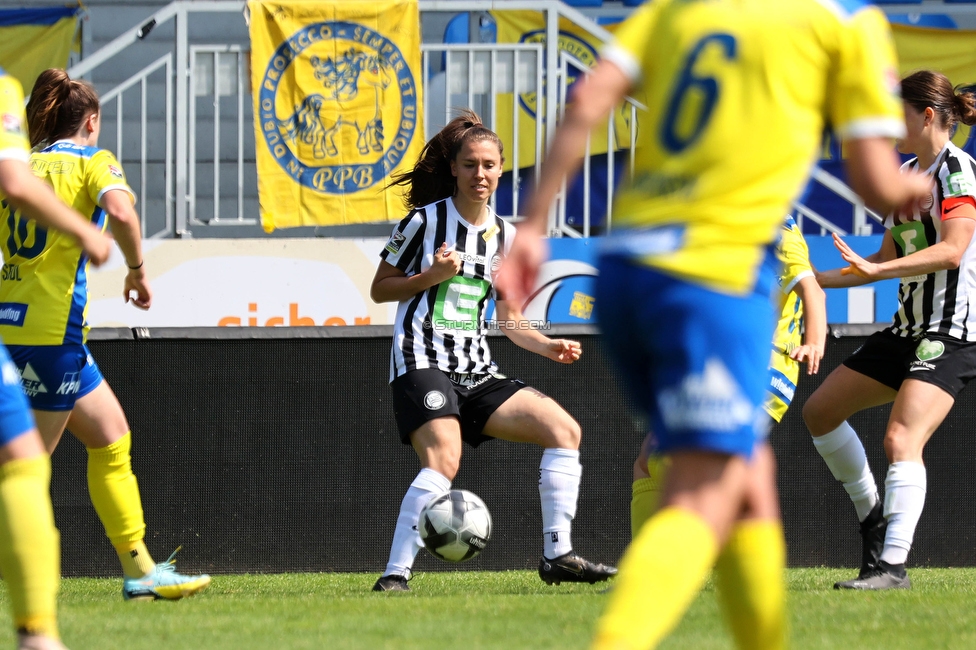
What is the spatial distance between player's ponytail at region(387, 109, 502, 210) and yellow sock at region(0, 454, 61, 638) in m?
2.83

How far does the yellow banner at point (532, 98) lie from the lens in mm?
9336

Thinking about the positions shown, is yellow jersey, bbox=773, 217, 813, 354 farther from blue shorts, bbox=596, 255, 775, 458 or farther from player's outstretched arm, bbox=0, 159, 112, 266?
player's outstretched arm, bbox=0, 159, 112, 266

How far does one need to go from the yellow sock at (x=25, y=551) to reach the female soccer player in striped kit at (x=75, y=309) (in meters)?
1.53

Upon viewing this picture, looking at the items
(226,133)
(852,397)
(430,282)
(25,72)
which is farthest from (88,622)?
(25,72)

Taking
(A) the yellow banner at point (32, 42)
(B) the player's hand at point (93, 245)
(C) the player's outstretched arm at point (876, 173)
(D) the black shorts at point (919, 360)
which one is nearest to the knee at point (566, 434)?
(D) the black shorts at point (919, 360)

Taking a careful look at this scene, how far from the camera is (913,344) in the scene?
5.08 metres

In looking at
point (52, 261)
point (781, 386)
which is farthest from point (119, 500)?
point (781, 386)

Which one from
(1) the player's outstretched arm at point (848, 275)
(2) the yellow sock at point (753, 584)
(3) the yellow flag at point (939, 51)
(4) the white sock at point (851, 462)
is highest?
(3) the yellow flag at point (939, 51)

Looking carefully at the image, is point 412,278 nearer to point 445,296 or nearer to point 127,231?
point 445,296

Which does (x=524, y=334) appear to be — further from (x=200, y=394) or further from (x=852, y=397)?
(x=200, y=394)

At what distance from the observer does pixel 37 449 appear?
10.1 feet

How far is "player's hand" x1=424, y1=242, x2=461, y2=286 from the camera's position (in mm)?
4977

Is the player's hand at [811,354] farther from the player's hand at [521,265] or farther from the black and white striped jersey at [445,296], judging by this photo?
the player's hand at [521,265]

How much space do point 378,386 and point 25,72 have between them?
643 cm
